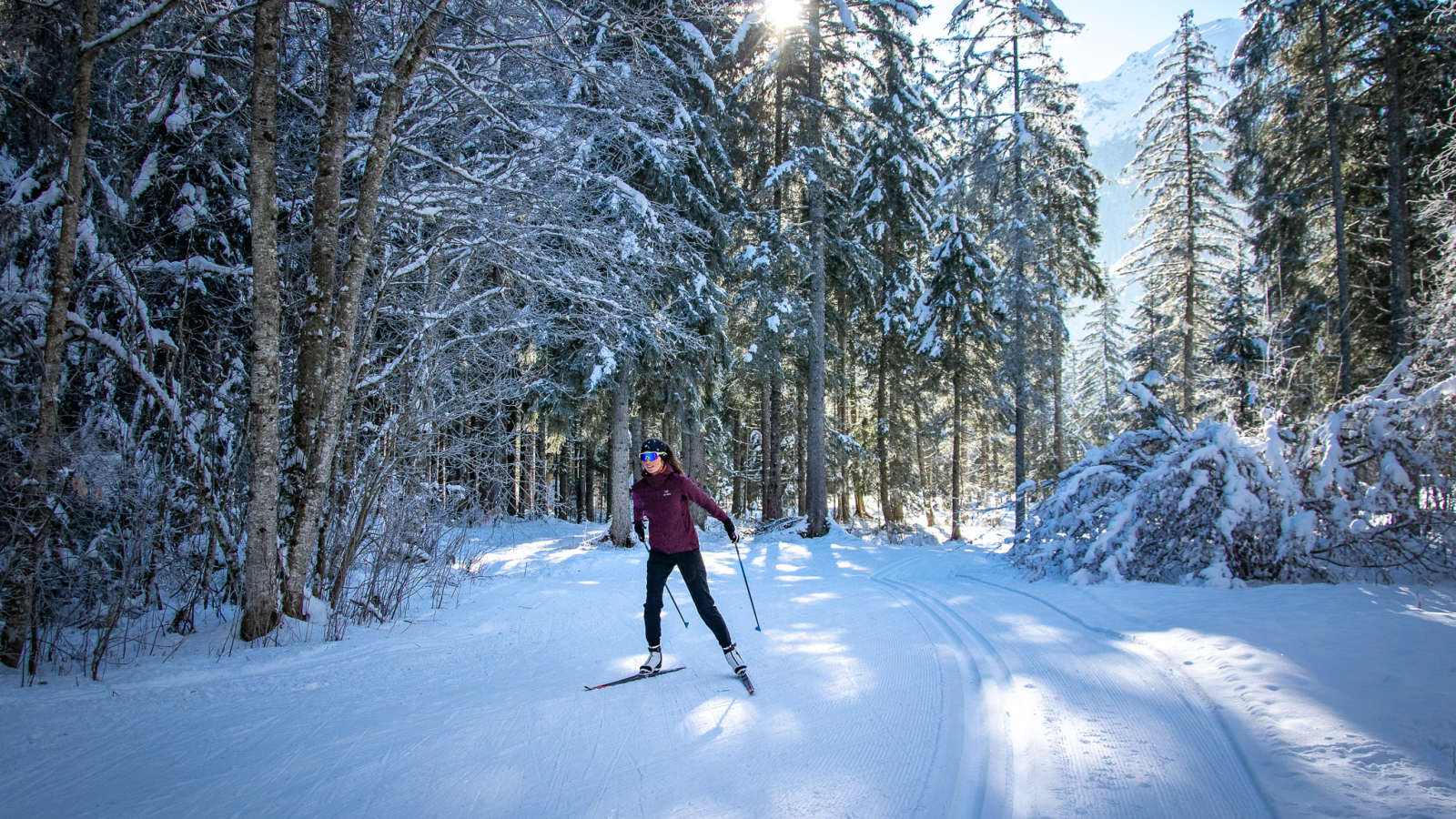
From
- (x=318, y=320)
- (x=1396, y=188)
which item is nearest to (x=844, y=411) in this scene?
(x=1396, y=188)

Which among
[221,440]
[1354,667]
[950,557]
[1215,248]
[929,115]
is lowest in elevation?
[950,557]

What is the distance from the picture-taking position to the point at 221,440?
621cm

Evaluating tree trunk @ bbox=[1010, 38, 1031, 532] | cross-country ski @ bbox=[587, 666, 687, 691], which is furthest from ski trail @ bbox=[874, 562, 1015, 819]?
tree trunk @ bbox=[1010, 38, 1031, 532]

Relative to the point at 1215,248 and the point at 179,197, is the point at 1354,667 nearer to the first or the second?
the point at 179,197

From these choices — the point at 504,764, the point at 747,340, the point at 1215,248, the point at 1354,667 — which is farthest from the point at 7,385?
the point at 1215,248

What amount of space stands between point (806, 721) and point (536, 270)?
6134mm

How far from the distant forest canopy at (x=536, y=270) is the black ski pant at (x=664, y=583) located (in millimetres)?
3160

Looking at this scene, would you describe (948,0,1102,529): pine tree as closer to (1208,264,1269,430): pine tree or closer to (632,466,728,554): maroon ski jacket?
(1208,264,1269,430): pine tree

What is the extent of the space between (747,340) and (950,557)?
8225mm

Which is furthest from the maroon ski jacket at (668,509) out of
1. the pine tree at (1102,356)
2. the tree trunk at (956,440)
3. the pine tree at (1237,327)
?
the pine tree at (1102,356)

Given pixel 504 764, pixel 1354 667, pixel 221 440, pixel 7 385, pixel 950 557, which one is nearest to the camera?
pixel 504 764

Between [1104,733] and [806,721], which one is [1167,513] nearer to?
[1104,733]

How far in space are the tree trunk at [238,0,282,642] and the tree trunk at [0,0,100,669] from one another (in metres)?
1.03

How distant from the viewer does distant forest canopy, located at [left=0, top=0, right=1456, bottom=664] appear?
17.2ft
